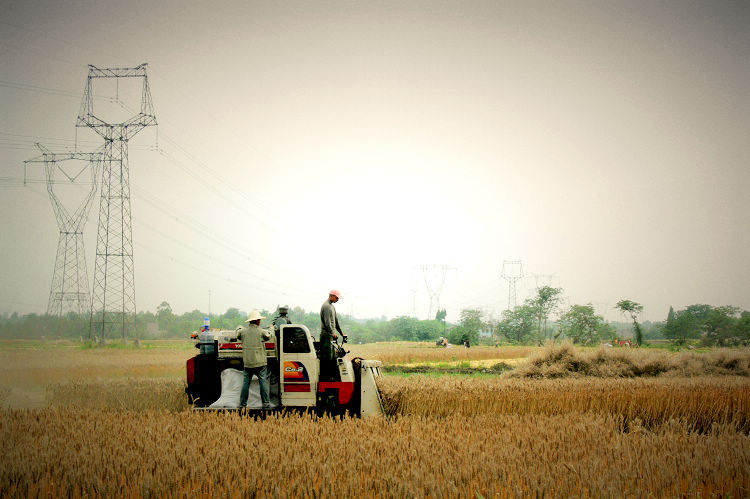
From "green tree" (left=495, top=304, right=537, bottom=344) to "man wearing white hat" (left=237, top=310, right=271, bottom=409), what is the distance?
96.3 metres

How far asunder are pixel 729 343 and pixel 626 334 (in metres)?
59.3

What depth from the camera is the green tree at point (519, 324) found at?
101625 millimetres

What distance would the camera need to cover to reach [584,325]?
3332 inches

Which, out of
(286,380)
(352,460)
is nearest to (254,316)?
(286,380)

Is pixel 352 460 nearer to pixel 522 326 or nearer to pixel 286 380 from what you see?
pixel 286 380

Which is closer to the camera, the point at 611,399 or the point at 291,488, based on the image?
the point at 291,488

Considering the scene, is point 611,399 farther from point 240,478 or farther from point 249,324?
point 240,478

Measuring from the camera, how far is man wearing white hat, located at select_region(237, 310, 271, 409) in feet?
33.7

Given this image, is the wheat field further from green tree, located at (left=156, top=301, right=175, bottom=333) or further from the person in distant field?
green tree, located at (left=156, top=301, right=175, bottom=333)

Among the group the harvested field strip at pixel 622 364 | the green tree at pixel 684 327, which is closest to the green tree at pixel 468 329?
the green tree at pixel 684 327

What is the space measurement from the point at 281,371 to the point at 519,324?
323 feet

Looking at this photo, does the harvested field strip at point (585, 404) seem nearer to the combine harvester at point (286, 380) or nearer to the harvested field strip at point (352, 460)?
the combine harvester at point (286, 380)

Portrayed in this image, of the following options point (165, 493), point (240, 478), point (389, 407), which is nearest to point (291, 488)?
point (240, 478)

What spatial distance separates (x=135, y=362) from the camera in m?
23.5
